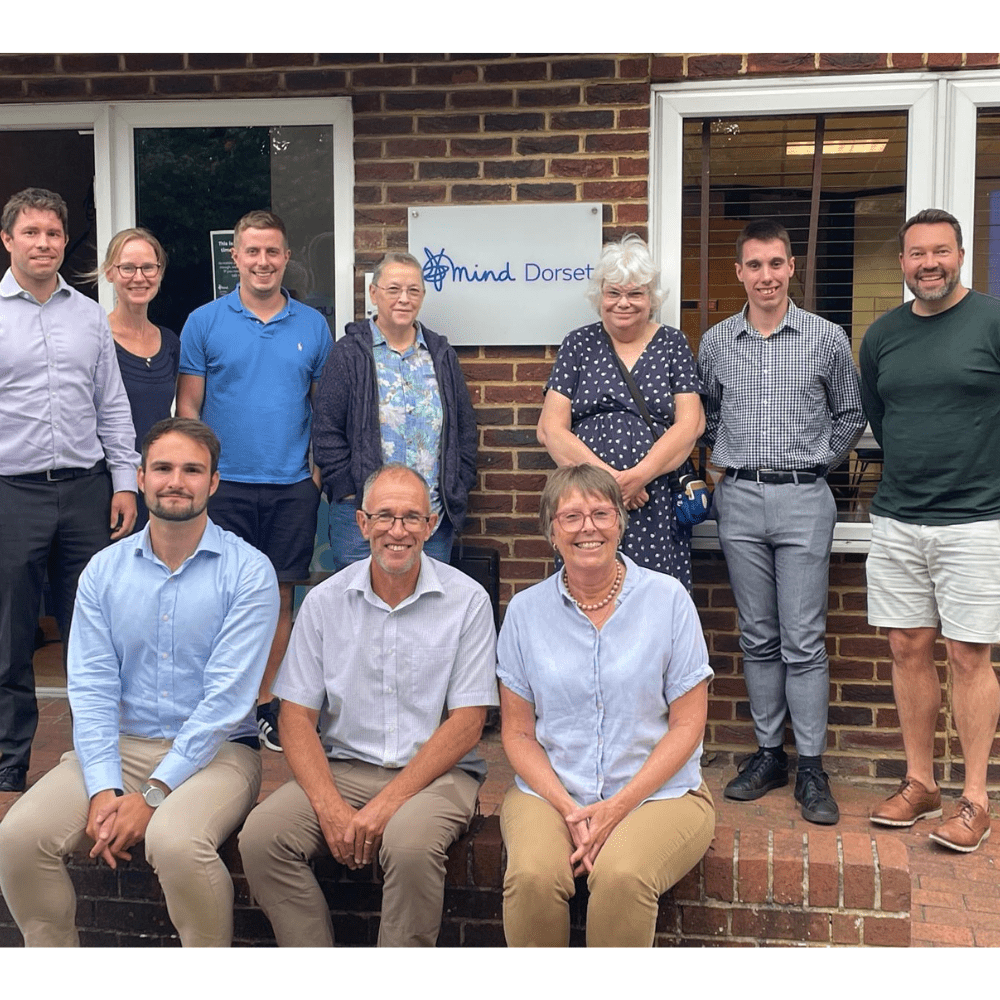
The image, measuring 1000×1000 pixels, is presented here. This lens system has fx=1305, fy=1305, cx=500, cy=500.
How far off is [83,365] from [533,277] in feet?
5.55

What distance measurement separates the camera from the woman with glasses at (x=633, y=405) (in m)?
4.32

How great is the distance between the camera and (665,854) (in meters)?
3.09

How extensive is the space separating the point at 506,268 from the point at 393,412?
847 mm

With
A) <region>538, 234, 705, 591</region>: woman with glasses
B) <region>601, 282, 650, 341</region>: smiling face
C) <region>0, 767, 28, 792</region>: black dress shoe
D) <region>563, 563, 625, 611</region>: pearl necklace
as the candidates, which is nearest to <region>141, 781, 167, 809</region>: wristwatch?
<region>0, 767, 28, 792</region>: black dress shoe

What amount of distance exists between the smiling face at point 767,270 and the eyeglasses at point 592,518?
54.1 inches

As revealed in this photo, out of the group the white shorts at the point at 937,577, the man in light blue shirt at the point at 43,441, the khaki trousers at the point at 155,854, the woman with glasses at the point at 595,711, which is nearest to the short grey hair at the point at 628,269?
the white shorts at the point at 937,577

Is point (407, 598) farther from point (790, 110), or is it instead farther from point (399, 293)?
point (790, 110)

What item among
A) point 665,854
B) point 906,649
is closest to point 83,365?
point 665,854

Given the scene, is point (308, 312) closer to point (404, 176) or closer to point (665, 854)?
point (404, 176)

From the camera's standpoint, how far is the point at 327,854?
337cm

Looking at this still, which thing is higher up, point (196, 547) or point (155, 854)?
point (196, 547)

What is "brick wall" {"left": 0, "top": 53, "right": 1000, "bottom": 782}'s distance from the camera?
482 cm

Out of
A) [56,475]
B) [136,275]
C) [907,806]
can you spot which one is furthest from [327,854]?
[136,275]

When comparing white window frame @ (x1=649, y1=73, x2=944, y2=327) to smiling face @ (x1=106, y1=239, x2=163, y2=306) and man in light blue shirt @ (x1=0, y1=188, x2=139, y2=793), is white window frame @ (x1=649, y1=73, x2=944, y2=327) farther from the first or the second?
man in light blue shirt @ (x1=0, y1=188, x2=139, y2=793)
